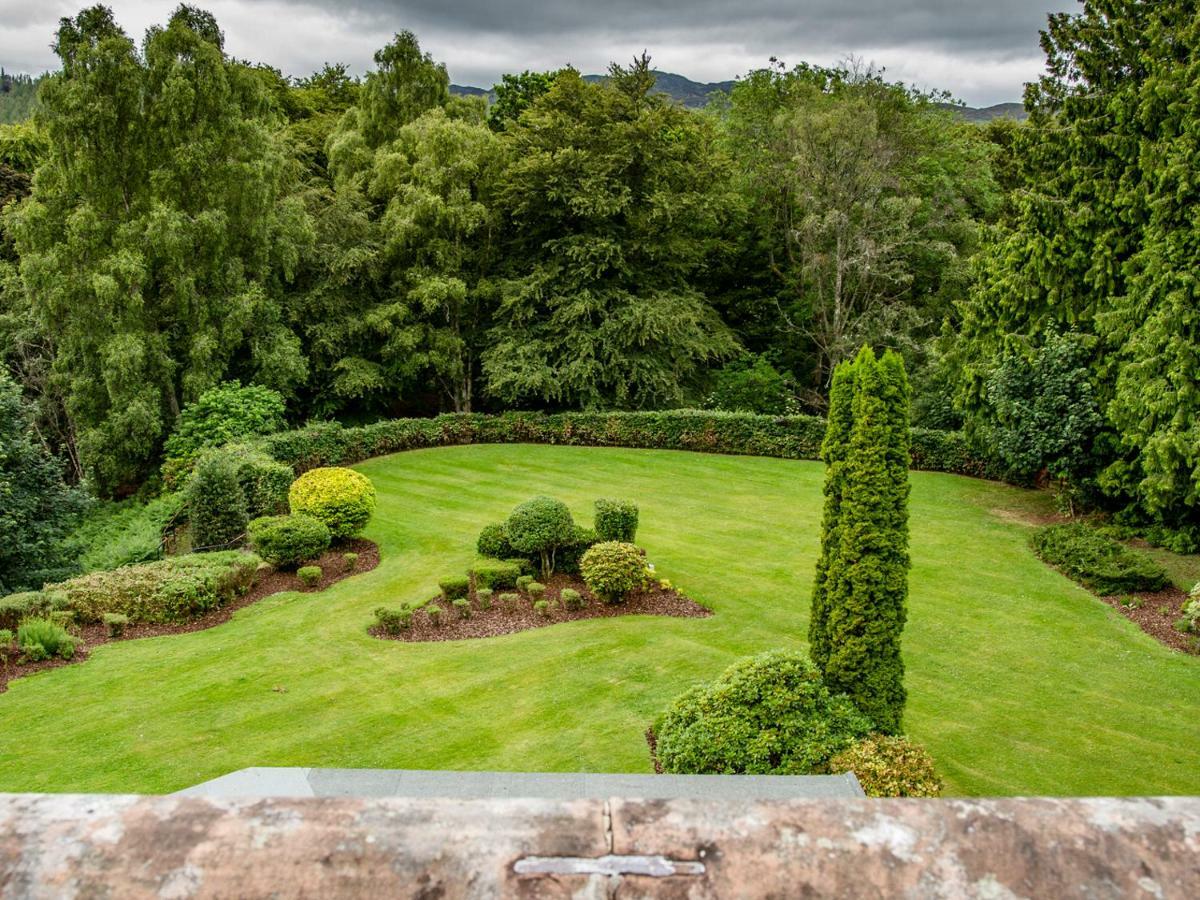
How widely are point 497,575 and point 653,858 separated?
11934 mm

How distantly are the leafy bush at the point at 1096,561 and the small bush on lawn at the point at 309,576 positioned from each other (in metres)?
12.8

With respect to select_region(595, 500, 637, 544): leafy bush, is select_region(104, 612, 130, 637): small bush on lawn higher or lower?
lower

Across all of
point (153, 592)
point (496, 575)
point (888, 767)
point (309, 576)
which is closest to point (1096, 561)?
point (888, 767)

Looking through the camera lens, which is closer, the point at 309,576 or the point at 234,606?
the point at 234,606

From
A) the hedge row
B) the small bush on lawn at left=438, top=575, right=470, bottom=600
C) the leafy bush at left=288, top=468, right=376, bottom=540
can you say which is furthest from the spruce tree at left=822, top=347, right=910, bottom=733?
the hedge row

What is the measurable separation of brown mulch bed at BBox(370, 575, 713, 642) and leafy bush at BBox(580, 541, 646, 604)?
0.91 ft

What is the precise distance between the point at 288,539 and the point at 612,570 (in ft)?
18.8

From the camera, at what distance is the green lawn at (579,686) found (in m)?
8.58

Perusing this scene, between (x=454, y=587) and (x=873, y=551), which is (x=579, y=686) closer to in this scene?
(x=454, y=587)

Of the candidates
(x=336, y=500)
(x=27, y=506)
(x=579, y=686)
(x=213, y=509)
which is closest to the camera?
(x=579, y=686)

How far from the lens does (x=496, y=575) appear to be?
12.9 metres

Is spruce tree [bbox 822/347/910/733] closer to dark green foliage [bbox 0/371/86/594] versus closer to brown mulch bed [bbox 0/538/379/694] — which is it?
brown mulch bed [bbox 0/538/379/694]

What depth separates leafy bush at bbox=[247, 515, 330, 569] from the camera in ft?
46.6

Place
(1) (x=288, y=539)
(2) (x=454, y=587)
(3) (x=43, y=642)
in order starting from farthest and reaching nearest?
(1) (x=288, y=539), (2) (x=454, y=587), (3) (x=43, y=642)
